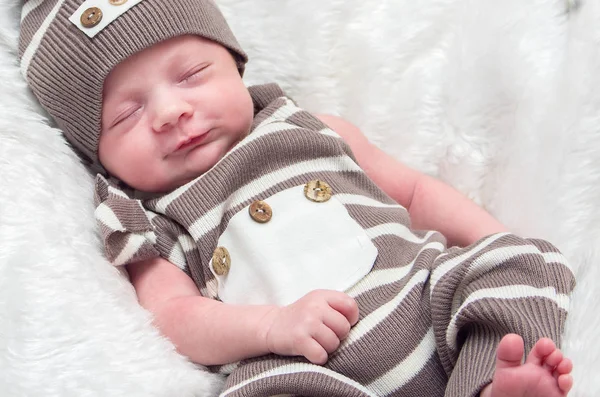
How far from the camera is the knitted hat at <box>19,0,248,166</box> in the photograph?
45.5 inches

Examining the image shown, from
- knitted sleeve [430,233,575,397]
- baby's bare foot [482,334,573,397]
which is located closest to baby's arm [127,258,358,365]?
knitted sleeve [430,233,575,397]

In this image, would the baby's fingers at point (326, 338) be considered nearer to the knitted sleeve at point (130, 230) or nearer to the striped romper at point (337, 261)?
the striped romper at point (337, 261)

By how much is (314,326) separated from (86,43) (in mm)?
567

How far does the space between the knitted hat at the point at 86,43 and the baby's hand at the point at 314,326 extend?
460 mm

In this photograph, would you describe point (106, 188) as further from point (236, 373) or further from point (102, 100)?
point (236, 373)

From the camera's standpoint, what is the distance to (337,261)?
1081 mm

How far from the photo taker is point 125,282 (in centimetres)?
110

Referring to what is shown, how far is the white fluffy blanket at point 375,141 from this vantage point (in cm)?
95

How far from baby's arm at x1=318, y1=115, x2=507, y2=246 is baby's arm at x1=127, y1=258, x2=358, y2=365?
39cm

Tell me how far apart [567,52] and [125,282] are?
2.67 feet

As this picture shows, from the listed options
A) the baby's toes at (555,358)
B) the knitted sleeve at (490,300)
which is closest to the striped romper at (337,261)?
the knitted sleeve at (490,300)

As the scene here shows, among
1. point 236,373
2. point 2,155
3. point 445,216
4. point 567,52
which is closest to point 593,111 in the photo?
point 567,52

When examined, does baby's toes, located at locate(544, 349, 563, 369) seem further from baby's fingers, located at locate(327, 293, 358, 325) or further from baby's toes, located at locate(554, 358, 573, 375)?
baby's fingers, located at locate(327, 293, 358, 325)

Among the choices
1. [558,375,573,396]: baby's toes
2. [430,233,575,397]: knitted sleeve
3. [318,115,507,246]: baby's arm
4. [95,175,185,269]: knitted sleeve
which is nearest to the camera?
[558,375,573,396]: baby's toes
